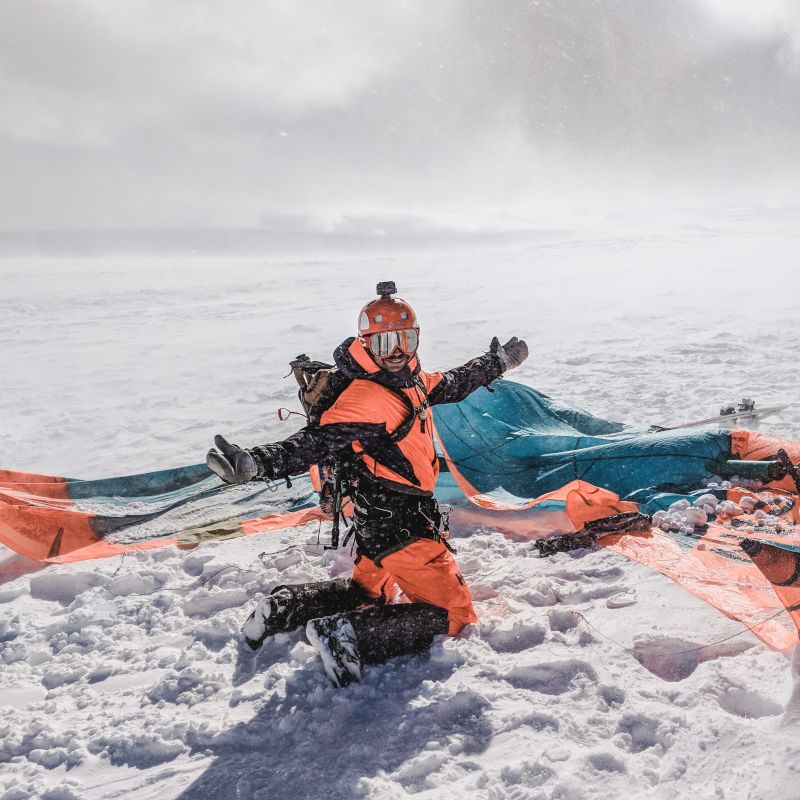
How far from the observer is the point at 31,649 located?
2926 mm

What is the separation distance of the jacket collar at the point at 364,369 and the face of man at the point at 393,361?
0.05ft

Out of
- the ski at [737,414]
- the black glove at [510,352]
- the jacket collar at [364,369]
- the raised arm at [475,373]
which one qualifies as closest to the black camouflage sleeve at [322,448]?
the jacket collar at [364,369]

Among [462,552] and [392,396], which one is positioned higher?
[392,396]

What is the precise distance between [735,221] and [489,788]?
166ft

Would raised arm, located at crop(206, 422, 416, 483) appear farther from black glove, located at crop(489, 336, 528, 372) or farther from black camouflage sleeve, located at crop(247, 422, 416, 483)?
black glove, located at crop(489, 336, 528, 372)

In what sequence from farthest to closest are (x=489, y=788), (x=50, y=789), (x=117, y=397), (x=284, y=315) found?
(x=284, y=315) < (x=117, y=397) < (x=50, y=789) < (x=489, y=788)

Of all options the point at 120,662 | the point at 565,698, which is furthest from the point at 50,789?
the point at 565,698

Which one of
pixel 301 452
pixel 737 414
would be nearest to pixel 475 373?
pixel 301 452

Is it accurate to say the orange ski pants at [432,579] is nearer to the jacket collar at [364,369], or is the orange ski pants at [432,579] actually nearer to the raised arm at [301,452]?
the raised arm at [301,452]

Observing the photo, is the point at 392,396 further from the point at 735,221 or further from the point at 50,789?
the point at 735,221

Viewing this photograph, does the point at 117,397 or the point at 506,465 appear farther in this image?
the point at 117,397

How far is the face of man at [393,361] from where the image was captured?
2799mm

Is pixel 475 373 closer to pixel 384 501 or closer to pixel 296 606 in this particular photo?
pixel 384 501

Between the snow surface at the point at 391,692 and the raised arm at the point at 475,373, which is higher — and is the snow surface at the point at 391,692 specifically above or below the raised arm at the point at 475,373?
below
